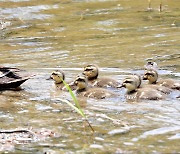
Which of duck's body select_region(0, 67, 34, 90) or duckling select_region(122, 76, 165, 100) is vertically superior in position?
duck's body select_region(0, 67, 34, 90)

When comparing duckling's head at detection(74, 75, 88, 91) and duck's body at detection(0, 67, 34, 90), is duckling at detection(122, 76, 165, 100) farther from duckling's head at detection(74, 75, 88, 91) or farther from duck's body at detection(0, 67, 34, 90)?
duck's body at detection(0, 67, 34, 90)

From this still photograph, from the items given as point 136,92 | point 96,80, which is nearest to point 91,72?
point 96,80

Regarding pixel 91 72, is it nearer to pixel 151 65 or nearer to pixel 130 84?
pixel 130 84

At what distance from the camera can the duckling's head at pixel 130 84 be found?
7.14 meters

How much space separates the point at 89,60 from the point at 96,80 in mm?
1590

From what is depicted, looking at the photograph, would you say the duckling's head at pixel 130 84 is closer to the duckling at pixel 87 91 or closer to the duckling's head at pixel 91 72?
the duckling at pixel 87 91

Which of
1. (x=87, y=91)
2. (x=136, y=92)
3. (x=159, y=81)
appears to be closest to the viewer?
(x=136, y=92)

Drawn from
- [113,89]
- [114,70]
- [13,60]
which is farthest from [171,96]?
[13,60]

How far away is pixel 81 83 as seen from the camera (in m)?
7.39

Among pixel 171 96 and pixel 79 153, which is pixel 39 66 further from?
pixel 79 153

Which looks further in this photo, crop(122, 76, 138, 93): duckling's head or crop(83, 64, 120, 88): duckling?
crop(83, 64, 120, 88): duckling

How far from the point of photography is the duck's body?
7324 mm

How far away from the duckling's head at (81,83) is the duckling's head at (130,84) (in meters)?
0.43

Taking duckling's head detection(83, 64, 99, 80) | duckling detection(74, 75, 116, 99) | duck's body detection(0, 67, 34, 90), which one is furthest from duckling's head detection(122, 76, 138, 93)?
duck's body detection(0, 67, 34, 90)
